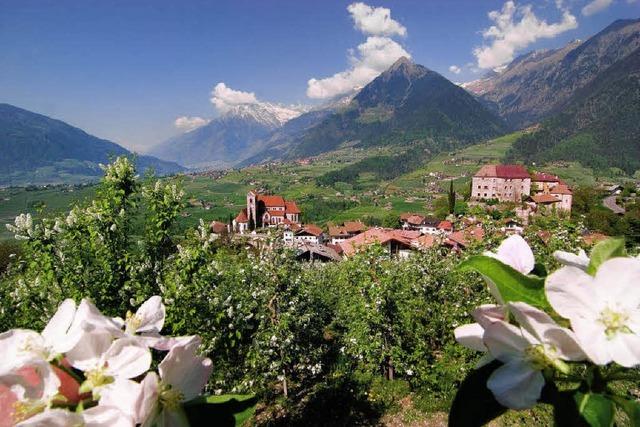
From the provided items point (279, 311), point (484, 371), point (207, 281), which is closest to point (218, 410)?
point (484, 371)

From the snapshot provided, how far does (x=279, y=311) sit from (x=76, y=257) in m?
6.49

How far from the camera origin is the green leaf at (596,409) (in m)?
0.87

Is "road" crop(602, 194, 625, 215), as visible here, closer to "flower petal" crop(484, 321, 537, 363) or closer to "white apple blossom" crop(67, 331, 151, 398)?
"flower petal" crop(484, 321, 537, 363)

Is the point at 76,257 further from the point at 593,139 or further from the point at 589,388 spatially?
the point at 593,139

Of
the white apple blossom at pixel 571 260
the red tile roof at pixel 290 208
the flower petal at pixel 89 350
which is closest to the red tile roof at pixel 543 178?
the red tile roof at pixel 290 208

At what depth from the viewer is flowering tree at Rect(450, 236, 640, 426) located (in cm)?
87

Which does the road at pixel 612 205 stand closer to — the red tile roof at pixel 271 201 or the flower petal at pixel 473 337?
the red tile roof at pixel 271 201

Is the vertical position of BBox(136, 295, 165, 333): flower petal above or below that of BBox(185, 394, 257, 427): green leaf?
above

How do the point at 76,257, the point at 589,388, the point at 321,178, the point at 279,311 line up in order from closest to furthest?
the point at 589,388
the point at 76,257
the point at 279,311
the point at 321,178

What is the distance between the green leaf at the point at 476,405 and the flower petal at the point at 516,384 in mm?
73

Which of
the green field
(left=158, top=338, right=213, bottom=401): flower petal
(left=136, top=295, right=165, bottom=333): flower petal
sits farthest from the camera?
the green field

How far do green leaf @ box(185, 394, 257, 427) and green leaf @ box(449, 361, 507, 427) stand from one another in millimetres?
562

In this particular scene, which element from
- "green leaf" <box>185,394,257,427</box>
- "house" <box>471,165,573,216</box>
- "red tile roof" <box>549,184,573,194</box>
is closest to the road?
"red tile roof" <box>549,184,573,194</box>

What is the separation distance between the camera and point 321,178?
19362 centimetres
